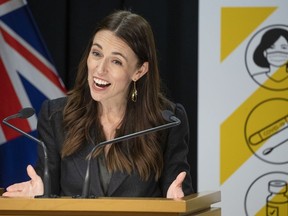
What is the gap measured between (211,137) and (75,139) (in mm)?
1423

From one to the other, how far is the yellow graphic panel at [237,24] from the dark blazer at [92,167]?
1.24 meters

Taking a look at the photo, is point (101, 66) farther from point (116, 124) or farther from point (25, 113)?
point (25, 113)

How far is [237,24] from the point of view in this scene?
4.12 metres

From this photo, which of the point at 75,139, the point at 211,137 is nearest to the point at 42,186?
the point at 75,139

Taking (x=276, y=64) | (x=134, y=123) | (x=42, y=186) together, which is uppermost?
(x=276, y=64)

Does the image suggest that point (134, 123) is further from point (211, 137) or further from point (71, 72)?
point (71, 72)

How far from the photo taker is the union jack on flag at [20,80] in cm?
421

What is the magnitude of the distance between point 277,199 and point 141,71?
1.51 m

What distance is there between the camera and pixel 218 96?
412cm

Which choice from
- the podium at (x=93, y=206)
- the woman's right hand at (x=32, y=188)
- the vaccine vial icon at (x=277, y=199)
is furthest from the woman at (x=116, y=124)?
the vaccine vial icon at (x=277, y=199)

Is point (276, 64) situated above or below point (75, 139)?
above

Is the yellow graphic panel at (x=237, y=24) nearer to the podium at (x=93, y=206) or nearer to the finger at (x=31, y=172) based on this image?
the finger at (x=31, y=172)

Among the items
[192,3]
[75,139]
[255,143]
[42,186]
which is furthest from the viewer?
[192,3]

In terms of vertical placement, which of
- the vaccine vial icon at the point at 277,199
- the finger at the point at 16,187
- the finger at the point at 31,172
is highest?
the finger at the point at 31,172
